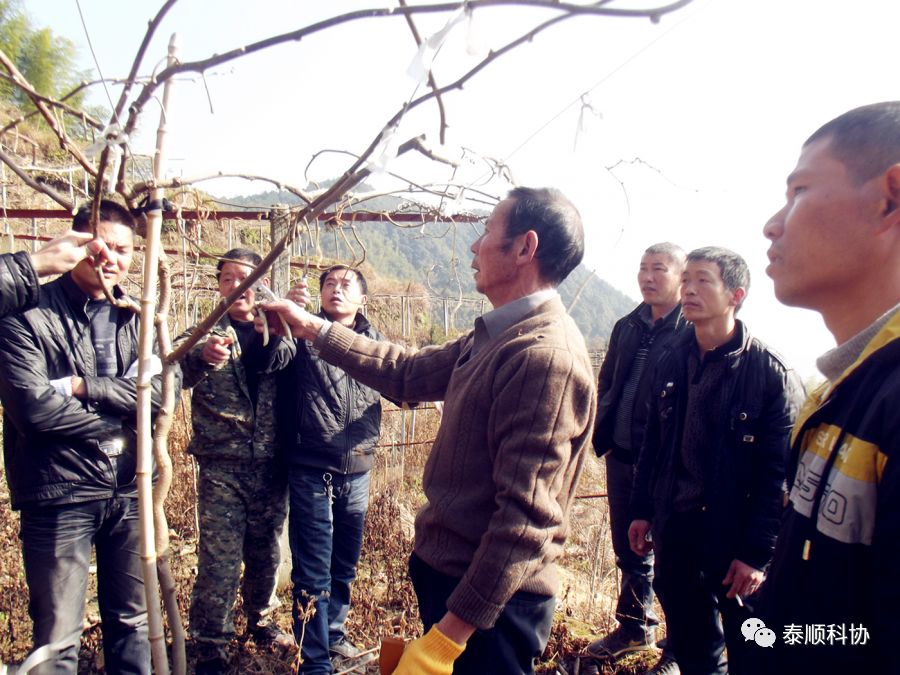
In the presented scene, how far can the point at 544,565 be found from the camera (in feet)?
5.01

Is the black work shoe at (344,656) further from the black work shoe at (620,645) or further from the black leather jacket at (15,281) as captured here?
the black leather jacket at (15,281)

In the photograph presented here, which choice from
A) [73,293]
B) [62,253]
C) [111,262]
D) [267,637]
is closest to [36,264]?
[62,253]

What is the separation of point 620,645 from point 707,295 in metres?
1.93

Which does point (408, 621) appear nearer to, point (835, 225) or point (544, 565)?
point (544, 565)

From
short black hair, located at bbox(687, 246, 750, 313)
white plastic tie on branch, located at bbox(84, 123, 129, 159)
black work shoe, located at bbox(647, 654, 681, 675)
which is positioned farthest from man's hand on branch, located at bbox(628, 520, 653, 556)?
white plastic tie on branch, located at bbox(84, 123, 129, 159)

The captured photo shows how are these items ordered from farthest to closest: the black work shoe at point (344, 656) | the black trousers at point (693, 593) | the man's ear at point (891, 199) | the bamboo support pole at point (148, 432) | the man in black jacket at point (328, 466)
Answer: the black work shoe at point (344, 656), the man in black jacket at point (328, 466), the black trousers at point (693, 593), the bamboo support pole at point (148, 432), the man's ear at point (891, 199)

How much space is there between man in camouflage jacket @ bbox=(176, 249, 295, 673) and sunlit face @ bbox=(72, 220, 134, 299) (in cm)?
53

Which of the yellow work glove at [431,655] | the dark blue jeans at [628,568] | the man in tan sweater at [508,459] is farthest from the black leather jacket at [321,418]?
the yellow work glove at [431,655]

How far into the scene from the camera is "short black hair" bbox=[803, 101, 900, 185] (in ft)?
3.26

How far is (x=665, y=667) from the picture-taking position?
291 centimetres

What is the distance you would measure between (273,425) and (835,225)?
8.14 ft

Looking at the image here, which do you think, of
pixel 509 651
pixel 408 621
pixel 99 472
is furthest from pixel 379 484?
pixel 509 651

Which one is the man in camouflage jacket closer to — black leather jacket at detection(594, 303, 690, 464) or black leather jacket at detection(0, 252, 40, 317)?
black leather jacket at detection(0, 252, 40, 317)

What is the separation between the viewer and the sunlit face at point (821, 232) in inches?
39.3
